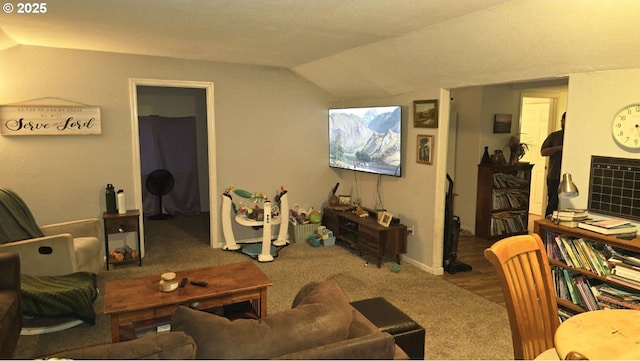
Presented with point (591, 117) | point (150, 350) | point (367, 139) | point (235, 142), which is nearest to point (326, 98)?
point (367, 139)

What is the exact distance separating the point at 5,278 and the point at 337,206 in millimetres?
3631

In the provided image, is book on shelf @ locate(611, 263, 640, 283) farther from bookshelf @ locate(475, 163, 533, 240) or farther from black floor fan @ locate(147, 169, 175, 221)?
black floor fan @ locate(147, 169, 175, 221)

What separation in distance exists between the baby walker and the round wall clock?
3.33 m

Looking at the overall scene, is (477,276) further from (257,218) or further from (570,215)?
(257,218)

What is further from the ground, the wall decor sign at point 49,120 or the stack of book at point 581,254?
the wall decor sign at point 49,120

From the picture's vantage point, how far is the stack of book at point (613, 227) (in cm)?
260

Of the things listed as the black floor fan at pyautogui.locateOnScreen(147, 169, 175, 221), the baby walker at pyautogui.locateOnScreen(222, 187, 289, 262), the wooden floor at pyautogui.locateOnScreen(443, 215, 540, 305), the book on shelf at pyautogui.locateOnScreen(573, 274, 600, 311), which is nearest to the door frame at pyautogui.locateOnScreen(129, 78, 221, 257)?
the baby walker at pyautogui.locateOnScreen(222, 187, 289, 262)

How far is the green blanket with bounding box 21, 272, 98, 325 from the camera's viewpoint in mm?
2867

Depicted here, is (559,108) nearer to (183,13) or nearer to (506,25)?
(506,25)

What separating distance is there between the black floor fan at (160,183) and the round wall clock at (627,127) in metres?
5.99

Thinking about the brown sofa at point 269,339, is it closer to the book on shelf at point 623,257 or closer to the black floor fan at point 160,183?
the book on shelf at point 623,257

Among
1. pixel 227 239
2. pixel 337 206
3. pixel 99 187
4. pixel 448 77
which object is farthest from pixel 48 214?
pixel 448 77

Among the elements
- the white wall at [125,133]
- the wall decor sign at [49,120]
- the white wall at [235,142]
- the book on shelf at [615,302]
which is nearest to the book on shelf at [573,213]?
the white wall at [235,142]

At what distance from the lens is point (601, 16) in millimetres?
2357
